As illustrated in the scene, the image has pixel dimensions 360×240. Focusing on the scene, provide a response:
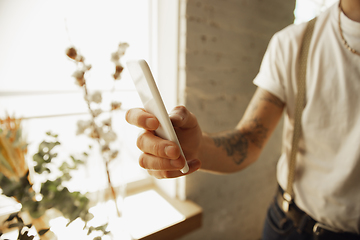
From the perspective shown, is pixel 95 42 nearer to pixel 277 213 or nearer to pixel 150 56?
pixel 150 56

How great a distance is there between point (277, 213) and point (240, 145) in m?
0.30

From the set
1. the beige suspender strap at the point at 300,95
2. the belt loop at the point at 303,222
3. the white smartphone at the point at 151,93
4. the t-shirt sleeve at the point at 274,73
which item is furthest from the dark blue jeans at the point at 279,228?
the white smartphone at the point at 151,93

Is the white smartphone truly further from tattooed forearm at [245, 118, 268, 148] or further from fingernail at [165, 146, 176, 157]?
tattooed forearm at [245, 118, 268, 148]

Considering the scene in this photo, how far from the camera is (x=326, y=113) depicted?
1.69 feet

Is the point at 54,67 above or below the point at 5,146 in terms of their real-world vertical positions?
above

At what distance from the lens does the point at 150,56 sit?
909 mm

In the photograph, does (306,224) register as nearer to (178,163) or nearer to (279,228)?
(279,228)

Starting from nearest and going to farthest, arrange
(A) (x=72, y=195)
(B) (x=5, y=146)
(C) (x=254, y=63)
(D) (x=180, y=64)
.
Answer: (A) (x=72, y=195), (B) (x=5, y=146), (D) (x=180, y=64), (C) (x=254, y=63)

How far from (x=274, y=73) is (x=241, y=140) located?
233mm

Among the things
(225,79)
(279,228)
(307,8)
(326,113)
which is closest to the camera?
(326,113)

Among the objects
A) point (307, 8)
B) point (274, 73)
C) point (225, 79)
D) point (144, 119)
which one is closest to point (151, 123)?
point (144, 119)

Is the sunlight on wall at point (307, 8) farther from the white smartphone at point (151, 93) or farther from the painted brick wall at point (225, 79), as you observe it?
the white smartphone at point (151, 93)

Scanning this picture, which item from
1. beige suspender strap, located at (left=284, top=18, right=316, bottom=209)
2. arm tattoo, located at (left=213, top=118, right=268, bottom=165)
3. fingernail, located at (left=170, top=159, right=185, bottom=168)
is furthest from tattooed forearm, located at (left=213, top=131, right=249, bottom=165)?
fingernail, located at (left=170, top=159, right=185, bottom=168)

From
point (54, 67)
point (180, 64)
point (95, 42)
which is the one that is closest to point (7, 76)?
point (54, 67)
